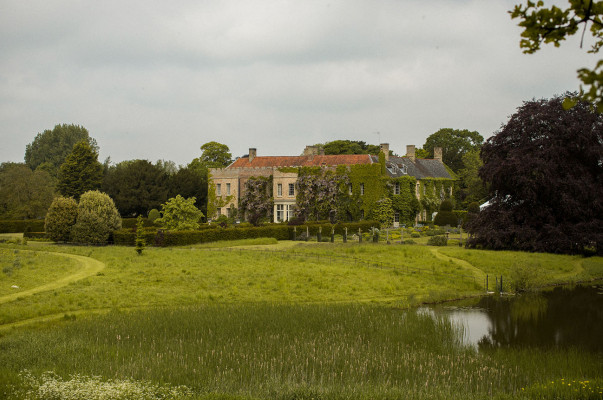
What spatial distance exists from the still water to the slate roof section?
97.7 feet

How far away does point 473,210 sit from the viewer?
48406 mm

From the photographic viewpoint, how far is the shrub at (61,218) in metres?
35.2

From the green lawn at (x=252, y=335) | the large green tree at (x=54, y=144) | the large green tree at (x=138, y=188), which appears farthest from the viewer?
the large green tree at (x=54, y=144)

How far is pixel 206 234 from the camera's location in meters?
34.2

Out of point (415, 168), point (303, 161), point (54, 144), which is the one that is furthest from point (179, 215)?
point (54, 144)

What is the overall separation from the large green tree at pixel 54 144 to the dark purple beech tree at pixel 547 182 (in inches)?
3042

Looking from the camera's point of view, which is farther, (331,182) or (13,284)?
(331,182)

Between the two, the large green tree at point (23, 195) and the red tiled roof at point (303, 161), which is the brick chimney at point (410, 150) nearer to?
the red tiled roof at point (303, 161)

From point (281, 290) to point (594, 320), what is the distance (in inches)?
421

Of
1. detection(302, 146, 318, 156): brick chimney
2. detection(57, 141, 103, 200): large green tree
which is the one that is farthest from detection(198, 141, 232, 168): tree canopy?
detection(302, 146, 318, 156): brick chimney

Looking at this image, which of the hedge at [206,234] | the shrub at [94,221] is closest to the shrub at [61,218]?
the shrub at [94,221]

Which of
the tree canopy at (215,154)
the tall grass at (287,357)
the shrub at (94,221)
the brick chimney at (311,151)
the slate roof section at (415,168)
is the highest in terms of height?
the tree canopy at (215,154)

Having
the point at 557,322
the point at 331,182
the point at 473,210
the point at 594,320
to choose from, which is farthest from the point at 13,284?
the point at 473,210

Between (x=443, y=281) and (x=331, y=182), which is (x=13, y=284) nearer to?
(x=443, y=281)
